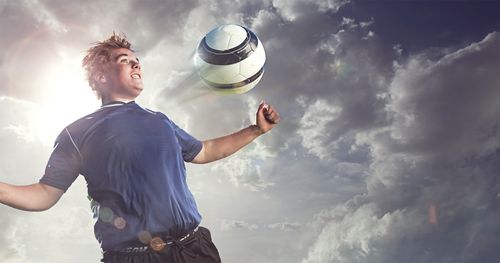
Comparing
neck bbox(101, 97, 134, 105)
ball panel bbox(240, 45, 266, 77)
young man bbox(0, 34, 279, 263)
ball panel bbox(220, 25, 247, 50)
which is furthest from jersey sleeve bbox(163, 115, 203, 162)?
ball panel bbox(220, 25, 247, 50)

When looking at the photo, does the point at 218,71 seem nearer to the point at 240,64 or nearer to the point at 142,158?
the point at 240,64

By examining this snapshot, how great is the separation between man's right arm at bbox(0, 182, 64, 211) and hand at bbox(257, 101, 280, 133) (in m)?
2.73

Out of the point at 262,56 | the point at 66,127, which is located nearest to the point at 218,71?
the point at 262,56

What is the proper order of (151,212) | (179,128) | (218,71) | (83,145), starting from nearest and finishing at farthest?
(151,212), (83,145), (179,128), (218,71)

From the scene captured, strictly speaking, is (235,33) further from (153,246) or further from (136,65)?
(153,246)

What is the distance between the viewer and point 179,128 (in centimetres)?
604

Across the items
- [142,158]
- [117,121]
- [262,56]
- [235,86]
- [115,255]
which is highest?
[262,56]

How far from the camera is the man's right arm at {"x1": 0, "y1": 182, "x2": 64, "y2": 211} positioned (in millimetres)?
4797

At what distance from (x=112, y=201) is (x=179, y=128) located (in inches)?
59.6

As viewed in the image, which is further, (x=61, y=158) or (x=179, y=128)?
(x=179, y=128)

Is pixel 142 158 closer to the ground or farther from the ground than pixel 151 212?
farther from the ground

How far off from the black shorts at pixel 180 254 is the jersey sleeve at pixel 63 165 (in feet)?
3.45

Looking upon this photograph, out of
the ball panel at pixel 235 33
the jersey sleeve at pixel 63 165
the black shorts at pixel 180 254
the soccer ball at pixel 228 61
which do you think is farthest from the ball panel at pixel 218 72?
the black shorts at pixel 180 254

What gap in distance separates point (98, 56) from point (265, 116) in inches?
95.0
